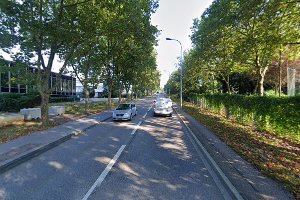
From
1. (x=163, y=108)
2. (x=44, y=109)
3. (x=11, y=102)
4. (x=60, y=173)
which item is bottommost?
(x=60, y=173)

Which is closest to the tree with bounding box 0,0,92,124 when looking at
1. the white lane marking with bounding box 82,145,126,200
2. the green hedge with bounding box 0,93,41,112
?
the white lane marking with bounding box 82,145,126,200

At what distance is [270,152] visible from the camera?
6668 mm

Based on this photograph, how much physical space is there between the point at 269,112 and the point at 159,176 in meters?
6.82

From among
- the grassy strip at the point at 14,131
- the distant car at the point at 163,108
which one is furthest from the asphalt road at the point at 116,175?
the distant car at the point at 163,108

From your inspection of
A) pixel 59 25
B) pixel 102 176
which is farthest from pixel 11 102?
pixel 102 176

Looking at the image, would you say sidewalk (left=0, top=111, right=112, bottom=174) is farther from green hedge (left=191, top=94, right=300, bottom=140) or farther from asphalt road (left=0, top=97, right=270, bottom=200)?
green hedge (left=191, top=94, right=300, bottom=140)

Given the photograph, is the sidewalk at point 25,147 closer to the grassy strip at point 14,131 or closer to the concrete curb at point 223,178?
the grassy strip at point 14,131

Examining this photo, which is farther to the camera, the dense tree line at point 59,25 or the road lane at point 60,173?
the dense tree line at point 59,25

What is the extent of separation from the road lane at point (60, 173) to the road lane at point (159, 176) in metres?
0.53

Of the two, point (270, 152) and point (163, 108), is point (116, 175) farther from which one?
point (163, 108)

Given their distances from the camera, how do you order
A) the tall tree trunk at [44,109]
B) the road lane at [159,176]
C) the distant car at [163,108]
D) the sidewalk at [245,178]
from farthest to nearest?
the distant car at [163,108] → the tall tree trunk at [44,109] → the road lane at [159,176] → the sidewalk at [245,178]

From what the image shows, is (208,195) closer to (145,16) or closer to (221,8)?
(221,8)

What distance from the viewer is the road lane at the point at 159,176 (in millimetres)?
4094

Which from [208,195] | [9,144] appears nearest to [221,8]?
[208,195]
